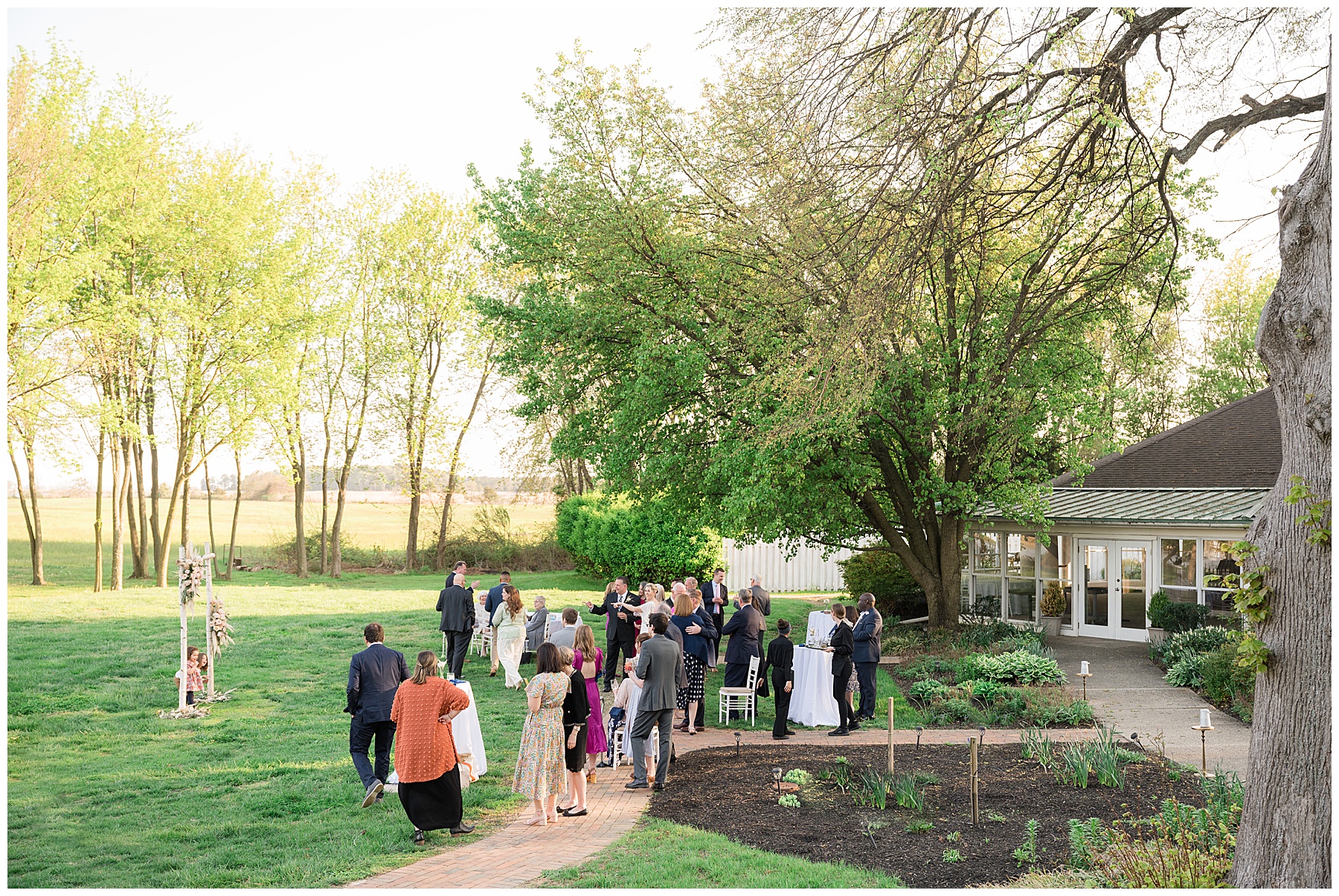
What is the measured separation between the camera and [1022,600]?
21797mm

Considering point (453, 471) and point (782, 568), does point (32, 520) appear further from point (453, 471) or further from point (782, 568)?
point (782, 568)

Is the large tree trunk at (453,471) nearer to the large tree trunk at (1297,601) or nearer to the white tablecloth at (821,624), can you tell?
the white tablecloth at (821,624)

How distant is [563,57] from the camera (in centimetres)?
1730

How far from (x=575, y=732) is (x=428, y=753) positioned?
53.3 inches

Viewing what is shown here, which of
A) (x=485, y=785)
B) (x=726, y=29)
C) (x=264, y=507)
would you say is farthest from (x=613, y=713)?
(x=264, y=507)

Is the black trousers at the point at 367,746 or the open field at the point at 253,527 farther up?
the open field at the point at 253,527

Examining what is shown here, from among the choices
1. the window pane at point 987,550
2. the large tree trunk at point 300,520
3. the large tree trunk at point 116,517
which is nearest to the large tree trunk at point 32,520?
the large tree trunk at point 116,517

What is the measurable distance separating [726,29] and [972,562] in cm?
1682

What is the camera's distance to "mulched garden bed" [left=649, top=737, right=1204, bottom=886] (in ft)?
24.0

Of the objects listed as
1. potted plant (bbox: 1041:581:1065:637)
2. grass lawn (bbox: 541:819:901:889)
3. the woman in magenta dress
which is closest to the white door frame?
potted plant (bbox: 1041:581:1065:637)

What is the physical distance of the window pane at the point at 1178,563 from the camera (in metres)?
19.3

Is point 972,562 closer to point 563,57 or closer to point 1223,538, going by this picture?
point 1223,538

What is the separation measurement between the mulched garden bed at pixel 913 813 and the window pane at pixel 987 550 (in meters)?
12.0

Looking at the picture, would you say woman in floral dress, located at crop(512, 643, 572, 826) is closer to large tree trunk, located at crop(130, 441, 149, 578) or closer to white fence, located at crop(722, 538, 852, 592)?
white fence, located at crop(722, 538, 852, 592)
